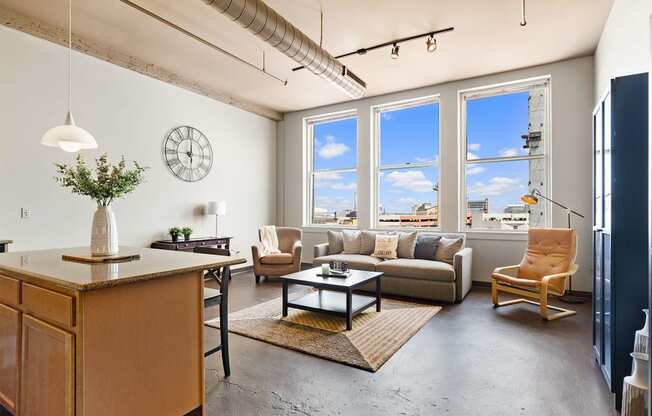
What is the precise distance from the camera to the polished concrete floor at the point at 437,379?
2.10 m

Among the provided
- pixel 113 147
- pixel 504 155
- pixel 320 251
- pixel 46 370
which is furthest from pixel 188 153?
pixel 504 155

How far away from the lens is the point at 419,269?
4.56 meters

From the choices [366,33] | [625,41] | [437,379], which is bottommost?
[437,379]

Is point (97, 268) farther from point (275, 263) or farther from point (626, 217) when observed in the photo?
point (275, 263)

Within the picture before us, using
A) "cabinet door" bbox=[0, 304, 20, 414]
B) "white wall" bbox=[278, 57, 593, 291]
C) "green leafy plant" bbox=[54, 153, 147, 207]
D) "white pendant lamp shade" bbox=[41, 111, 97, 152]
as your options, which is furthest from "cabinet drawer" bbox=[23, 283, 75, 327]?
"white wall" bbox=[278, 57, 593, 291]

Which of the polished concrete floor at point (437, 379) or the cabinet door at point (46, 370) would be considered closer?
the cabinet door at point (46, 370)

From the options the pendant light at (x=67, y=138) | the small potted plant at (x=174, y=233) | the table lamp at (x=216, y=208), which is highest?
the pendant light at (x=67, y=138)

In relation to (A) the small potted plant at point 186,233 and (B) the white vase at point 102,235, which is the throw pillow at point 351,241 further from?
(B) the white vase at point 102,235

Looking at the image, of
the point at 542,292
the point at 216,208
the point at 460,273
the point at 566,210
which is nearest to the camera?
the point at 542,292

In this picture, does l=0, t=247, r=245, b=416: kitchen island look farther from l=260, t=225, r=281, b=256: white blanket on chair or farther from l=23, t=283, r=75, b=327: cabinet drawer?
l=260, t=225, r=281, b=256: white blanket on chair

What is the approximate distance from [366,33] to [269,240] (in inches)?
138

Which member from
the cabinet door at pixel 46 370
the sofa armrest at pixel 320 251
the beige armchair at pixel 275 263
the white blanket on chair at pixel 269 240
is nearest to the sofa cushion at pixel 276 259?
the beige armchair at pixel 275 263

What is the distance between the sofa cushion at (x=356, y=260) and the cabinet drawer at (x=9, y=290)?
378cm

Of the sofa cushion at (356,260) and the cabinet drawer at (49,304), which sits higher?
the cabinet drawer at (49,304)
